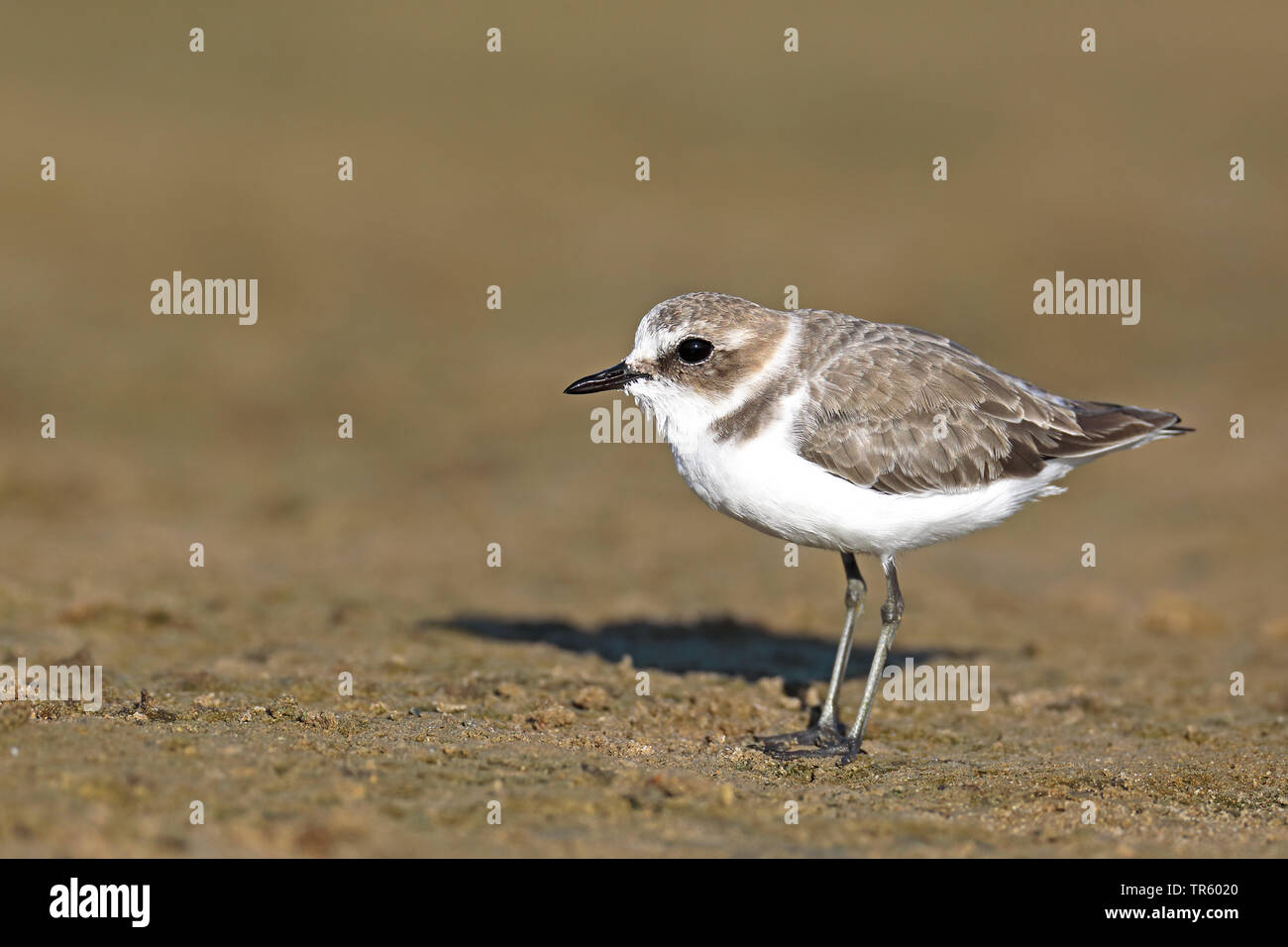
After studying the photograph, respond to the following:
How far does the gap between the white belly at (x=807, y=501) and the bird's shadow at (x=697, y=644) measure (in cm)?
222

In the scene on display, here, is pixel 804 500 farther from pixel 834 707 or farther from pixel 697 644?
pixel 697 644

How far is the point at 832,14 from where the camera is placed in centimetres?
3105

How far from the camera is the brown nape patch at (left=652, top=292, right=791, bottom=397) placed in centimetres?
726

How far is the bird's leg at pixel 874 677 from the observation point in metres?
7.28

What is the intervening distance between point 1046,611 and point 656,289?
959 centimetres

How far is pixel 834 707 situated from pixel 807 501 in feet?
4.96

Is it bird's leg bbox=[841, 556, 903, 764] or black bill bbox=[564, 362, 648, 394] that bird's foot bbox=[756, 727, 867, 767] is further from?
black bill bbox=[564, 362, 648, 394]

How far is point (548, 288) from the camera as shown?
20.6 meters

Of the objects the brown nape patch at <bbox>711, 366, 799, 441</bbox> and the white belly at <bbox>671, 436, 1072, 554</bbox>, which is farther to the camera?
the brown nape patch at <bbox>711, 366, 799, 441</bbox>

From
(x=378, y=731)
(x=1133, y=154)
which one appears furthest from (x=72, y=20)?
(x=378, y=731)

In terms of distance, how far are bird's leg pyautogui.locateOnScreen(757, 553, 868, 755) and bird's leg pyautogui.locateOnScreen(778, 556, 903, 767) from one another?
123 mm

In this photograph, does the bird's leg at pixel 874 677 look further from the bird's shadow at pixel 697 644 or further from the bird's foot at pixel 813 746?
the bird's shadow at pixel 697 644

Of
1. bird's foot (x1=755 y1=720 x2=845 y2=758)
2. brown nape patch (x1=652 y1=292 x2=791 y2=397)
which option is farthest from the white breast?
bird's foot (x1=755 y1=720 x2=845 y2=758)

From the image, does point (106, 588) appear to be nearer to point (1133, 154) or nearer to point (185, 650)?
point (185, 650)
